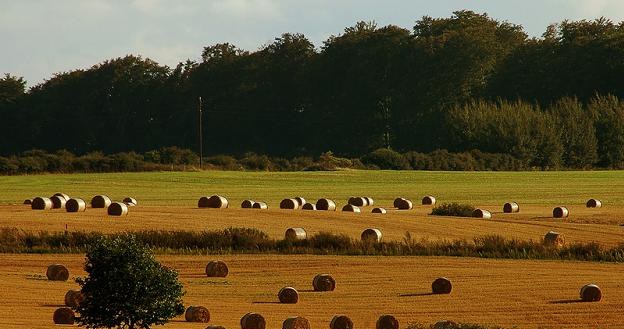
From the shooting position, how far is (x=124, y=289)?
2664cm

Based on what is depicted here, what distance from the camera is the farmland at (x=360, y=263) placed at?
3259 centimetres

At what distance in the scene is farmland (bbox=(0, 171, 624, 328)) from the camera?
107 feet

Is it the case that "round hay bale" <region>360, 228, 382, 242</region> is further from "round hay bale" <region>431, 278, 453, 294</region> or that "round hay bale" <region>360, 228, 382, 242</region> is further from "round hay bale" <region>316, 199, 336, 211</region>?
"round hay bale" <region>316, 199, 336, 211</region>

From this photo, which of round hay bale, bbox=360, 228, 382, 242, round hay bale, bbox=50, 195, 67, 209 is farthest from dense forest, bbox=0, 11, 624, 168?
round hay bale, bbox=360, 228, 382, 242

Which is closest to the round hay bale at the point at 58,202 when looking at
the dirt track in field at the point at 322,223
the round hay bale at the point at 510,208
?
the dirt track in field at the point at 322,223

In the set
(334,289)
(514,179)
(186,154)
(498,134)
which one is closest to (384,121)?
(498,134)

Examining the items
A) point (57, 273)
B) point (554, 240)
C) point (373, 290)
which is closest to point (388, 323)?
point (373, 290)

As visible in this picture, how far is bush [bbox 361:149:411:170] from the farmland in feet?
71.4

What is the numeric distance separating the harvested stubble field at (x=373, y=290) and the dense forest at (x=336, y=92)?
78.7 meters

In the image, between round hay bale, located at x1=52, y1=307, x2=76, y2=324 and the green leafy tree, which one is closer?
the green leafy tree

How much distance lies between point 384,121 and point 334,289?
101757mm

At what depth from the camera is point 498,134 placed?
116500mm

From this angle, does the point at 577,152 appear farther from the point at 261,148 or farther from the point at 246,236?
the point at 246,236

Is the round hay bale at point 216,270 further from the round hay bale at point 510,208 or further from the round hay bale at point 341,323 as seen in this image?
the round hay bale at point 510,208
